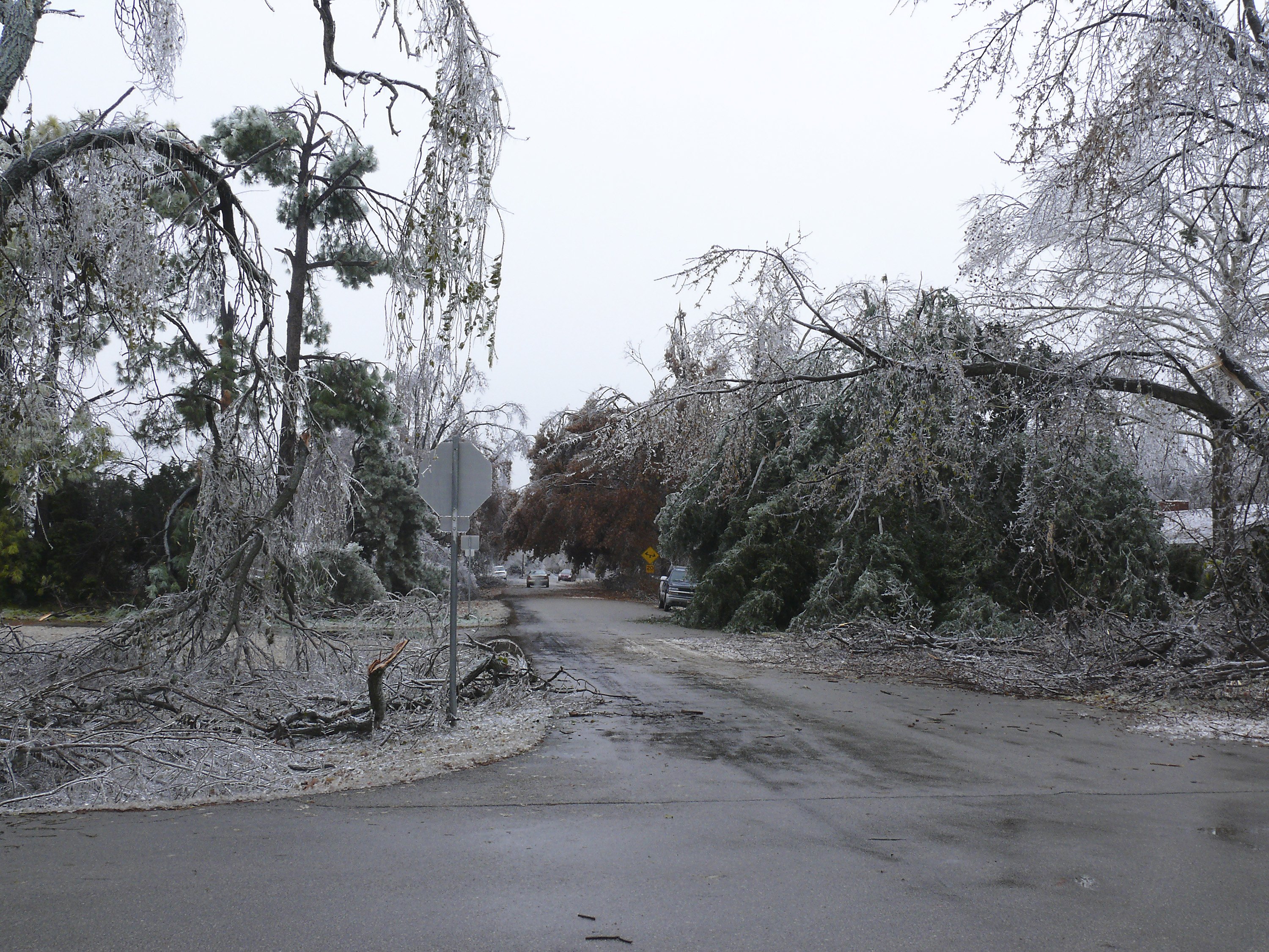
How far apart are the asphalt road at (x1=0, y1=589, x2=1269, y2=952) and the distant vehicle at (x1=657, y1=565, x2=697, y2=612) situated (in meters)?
22.3

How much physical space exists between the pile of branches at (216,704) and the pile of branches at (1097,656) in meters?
6.57

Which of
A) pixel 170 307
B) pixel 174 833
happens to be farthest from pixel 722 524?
pixel 174 833

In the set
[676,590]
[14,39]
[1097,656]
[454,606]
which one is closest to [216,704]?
[454,606]

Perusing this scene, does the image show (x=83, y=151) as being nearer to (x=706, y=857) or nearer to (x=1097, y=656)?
(x=706, y=857)

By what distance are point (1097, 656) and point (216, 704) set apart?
35.5 ft

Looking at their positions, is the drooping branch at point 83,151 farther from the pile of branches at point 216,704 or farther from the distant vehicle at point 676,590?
the distant vehicle at point 676,590

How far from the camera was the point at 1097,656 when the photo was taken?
1270 centimetres

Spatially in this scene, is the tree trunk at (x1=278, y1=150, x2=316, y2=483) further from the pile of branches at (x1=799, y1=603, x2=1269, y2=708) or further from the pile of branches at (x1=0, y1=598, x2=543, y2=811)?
the pile of branches at (x1=799, y1=603, x2=1269, y2=708)

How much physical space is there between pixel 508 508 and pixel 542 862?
5057cm

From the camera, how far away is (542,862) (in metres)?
5.18

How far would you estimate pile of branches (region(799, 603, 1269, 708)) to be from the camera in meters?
10.9

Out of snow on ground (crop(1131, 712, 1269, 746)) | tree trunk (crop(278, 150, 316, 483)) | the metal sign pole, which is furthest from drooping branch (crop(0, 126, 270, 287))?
snow on ground (crop(1131, 712, 1269, 746))

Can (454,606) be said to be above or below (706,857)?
above

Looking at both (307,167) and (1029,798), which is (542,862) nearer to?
(1029,798)
